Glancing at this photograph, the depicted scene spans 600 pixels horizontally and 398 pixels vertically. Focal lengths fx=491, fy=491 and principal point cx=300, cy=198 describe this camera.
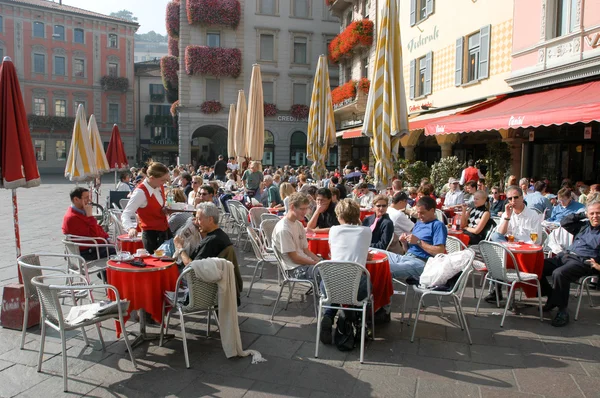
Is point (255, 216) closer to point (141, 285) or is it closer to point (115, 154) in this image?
point (141, 285)

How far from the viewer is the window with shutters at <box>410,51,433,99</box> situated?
58.9 feet

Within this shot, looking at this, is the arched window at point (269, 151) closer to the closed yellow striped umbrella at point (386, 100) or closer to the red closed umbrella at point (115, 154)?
the red closed umbrella at point (115, 154)

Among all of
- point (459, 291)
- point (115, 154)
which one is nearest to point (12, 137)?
point (459, 291)

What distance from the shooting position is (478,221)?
7.20 metres

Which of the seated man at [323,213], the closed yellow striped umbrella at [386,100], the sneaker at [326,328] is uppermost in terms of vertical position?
the closed yellow striped umbrella at [386,100]

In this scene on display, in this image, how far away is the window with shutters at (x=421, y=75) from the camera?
18.0 meters

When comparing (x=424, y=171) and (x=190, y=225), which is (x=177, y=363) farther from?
(x=424, y=171)

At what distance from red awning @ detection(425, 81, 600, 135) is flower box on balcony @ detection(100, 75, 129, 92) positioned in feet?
131

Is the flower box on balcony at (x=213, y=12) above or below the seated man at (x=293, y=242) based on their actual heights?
above

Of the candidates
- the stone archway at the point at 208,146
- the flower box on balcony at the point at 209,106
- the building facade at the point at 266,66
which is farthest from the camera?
the stone archway at the point at 208,146

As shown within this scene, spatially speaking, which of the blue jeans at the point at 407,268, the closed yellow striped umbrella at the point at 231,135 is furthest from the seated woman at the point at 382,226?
the closed yellow striped umbrella at the point at 231,135

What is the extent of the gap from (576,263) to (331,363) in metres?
3.13

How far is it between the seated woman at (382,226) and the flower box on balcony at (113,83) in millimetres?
45309

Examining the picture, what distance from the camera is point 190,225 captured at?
4766 millimetres
